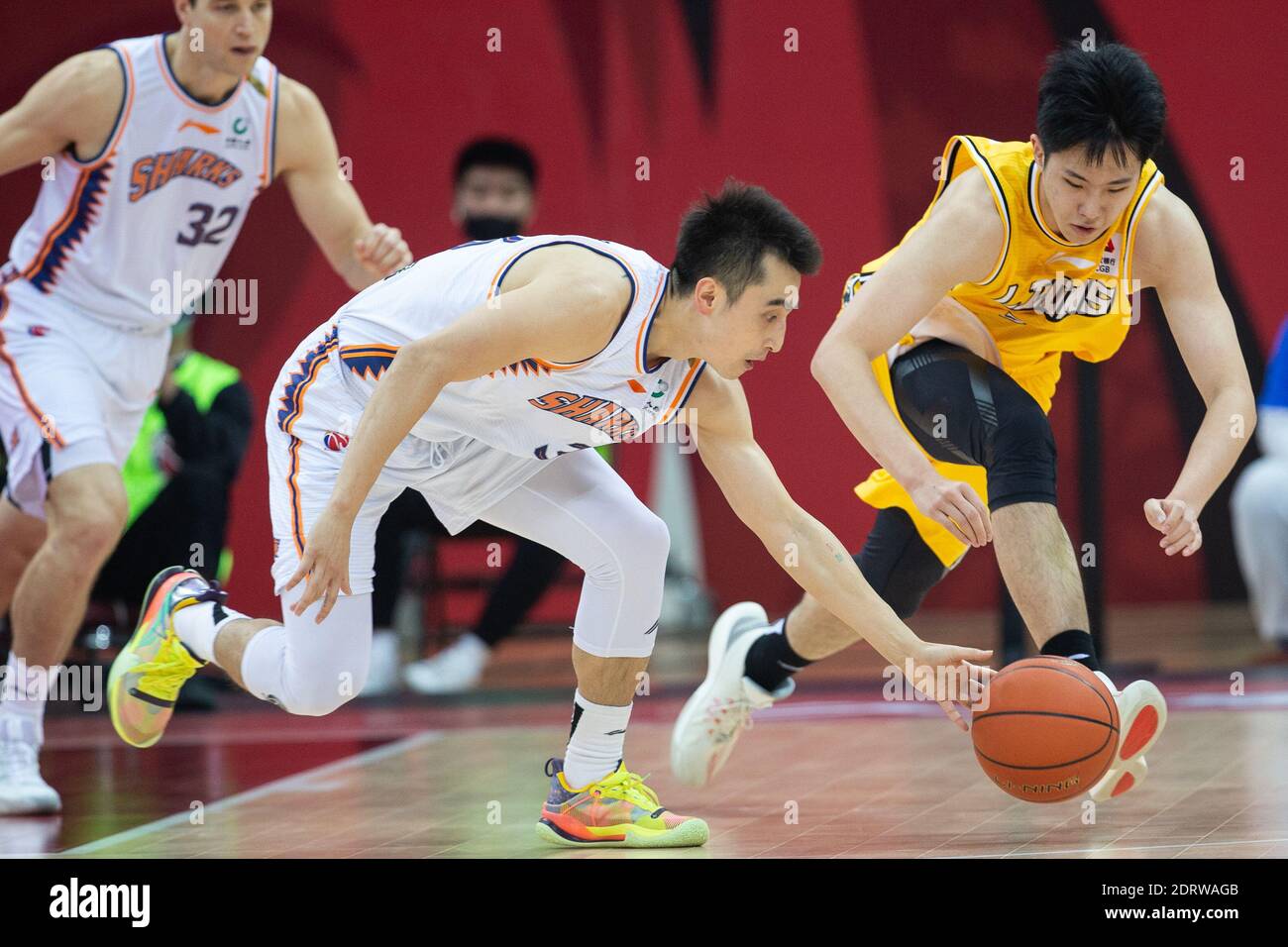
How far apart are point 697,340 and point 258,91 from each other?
2.00 metres

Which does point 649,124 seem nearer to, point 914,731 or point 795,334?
point 795,334

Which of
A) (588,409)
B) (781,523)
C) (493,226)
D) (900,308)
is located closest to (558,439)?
(588,409)

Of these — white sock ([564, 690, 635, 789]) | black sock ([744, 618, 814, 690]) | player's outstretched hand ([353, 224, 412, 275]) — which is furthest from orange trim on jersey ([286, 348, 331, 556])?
black sock ([744, 618, 814, 690])

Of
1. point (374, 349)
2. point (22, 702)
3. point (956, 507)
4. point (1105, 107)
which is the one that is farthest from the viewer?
point (22, 702)

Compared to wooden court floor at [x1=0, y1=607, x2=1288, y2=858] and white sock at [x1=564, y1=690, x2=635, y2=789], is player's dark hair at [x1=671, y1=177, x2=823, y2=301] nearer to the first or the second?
white sock at [x1=564, y1=690, x2=635, y2=789]

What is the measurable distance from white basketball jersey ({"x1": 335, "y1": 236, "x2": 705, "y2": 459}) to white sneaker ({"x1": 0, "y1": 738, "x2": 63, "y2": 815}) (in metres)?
1.50

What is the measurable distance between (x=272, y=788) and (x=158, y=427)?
244 centimetres

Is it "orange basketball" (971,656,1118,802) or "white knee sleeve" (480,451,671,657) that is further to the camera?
"white knee sleeve" (480,451,671,657)

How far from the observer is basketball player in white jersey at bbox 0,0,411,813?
445 cm

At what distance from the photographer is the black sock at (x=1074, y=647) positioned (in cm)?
354

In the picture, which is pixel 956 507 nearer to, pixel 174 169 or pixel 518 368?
pixel 518 368

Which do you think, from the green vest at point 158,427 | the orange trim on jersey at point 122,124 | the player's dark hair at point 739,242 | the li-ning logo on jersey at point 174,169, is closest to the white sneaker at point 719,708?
the player's dark hair at point 739,242

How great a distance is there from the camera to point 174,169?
15.5ft

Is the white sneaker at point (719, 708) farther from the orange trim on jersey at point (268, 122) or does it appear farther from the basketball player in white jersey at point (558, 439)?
the orange trim on jersey at point (268, 122)
